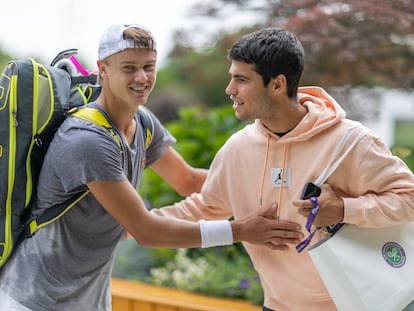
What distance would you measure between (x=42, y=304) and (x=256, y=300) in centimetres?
207

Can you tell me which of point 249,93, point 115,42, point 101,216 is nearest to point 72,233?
point 101,216

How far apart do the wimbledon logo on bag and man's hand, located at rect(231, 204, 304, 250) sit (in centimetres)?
27

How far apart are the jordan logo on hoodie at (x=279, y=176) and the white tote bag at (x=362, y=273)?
0.81ft

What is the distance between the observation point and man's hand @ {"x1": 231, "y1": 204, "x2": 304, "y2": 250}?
2.44 m

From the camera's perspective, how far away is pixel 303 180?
2.44 metres

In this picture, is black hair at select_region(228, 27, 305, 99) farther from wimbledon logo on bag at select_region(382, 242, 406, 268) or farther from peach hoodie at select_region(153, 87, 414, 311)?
wimbledon logo on bag at select_region(382, 242, 406, 268)

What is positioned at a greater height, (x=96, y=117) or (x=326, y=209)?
(x=96, y=117)

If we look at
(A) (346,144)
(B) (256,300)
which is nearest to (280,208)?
(A) (346,144)

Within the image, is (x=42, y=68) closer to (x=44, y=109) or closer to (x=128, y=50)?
(x=44, y=109)

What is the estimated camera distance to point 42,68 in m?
2.59

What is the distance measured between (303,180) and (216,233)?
0.33 meters

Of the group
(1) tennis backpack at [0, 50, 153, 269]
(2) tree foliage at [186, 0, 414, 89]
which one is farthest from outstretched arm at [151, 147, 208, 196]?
(2) tree foliage at [186, 0, 414, 89]

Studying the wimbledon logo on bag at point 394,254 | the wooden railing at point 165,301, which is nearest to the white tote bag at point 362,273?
the wimbledon logo on bag at point 394,254

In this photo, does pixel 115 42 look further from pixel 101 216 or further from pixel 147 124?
pixel 101 216
